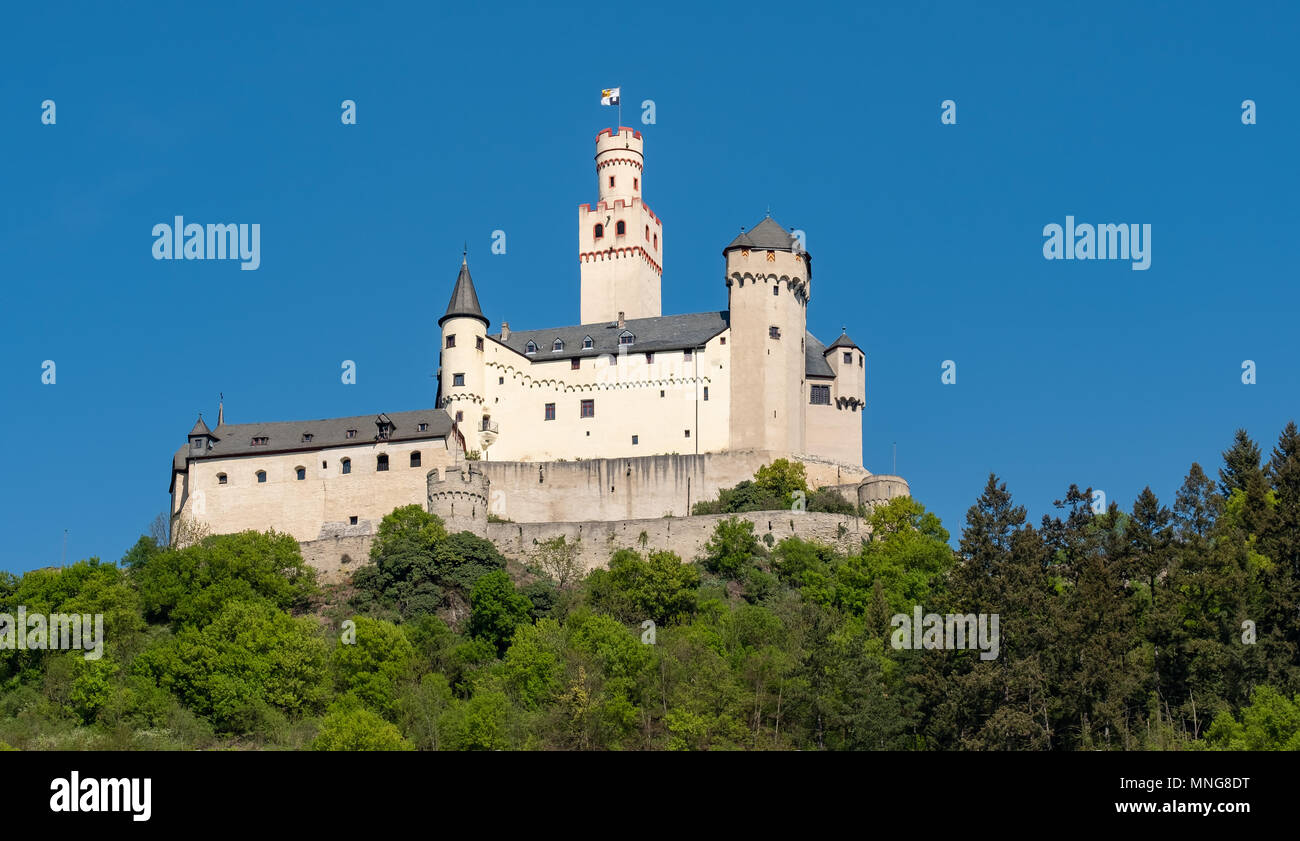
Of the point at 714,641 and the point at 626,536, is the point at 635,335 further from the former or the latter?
the point at 714,641

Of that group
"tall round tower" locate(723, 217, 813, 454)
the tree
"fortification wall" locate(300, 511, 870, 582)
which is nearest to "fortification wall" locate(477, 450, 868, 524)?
"tall round tower" locate(723, 217, 813, 454)

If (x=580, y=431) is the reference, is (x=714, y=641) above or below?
below

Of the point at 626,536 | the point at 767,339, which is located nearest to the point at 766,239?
the point at 767,339

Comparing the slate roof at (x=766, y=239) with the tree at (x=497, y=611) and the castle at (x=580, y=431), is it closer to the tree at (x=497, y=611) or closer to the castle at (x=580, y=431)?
the castle at (x=580, y=431)

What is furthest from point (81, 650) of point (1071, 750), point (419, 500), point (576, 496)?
point (1071, 750)

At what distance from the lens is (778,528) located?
79312mm

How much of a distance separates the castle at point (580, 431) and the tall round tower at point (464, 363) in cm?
9

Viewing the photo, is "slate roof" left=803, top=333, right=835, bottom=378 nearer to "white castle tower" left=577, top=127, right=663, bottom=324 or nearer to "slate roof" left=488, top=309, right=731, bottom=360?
"slate roof" left=488, top=309, right=731, bottom=360

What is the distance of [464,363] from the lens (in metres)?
89.1

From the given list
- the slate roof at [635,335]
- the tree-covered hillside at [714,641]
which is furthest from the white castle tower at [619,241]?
the tree-covered hillside at [714,641]

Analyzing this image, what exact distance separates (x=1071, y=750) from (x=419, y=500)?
38.4 meters

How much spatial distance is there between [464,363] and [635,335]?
8.14 m

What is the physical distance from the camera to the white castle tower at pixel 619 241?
326 feet
